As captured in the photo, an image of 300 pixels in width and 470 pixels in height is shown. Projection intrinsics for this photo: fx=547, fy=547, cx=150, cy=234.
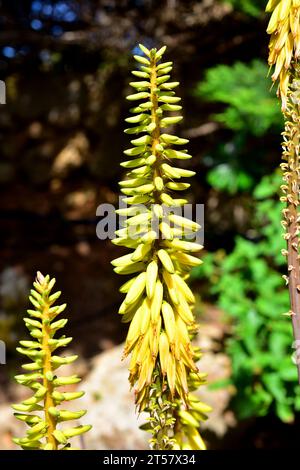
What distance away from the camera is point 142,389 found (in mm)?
1560

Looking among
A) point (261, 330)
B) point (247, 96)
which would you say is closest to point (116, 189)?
point (247, 96)

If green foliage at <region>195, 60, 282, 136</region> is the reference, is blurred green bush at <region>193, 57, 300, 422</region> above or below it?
below

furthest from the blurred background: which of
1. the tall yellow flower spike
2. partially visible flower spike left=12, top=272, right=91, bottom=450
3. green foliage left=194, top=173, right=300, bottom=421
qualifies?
partially visible flower spike left=12, top=272, right=91, bottom=450

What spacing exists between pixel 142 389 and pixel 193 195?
23.0 ft

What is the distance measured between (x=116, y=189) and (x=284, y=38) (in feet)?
28.6

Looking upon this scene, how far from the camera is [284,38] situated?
1.62 meters

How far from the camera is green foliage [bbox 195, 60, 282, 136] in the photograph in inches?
194

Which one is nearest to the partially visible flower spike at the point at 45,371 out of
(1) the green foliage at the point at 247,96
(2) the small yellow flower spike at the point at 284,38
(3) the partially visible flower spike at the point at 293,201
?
(3) the partially visible flower spike at the point at 293,201

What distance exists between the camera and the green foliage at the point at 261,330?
14.9 feet

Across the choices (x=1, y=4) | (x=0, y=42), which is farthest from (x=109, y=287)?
(x=1, y=4)

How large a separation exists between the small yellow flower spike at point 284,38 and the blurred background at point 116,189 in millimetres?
3145

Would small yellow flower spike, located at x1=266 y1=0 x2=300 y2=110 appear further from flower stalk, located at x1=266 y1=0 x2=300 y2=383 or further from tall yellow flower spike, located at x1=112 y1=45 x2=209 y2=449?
tall yellow flower spike, located at x1=112 y1=45 x2=209 y2=449

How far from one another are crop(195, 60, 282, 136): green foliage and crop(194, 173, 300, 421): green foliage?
0.57m

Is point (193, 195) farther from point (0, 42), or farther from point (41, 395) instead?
point (41, 395)
